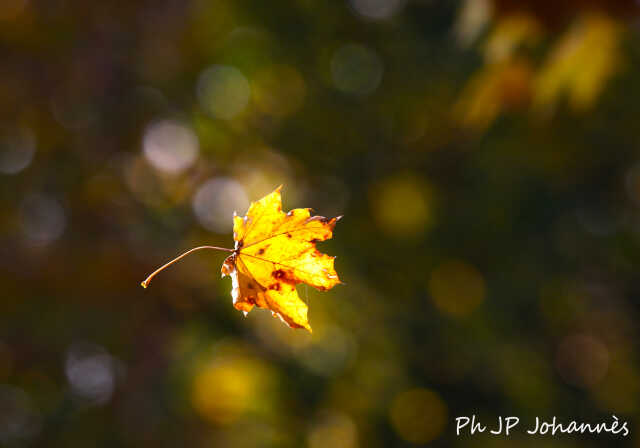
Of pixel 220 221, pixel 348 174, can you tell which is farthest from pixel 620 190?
pixel 220 221

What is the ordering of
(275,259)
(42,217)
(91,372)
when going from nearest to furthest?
(275,259) < (42,217) < (91,372)

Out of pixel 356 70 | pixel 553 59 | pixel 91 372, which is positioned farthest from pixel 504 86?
pixel 91 372

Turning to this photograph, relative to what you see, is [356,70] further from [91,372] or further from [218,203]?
[91,372]

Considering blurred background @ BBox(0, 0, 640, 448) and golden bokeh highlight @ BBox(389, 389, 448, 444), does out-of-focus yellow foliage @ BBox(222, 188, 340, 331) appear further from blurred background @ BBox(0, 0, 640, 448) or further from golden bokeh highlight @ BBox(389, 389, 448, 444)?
golden bokeh highlight @ BBox(389, 389, 448, 444)

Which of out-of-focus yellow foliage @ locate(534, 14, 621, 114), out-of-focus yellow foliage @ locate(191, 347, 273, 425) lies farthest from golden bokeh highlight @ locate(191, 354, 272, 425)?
out-of-focus yellow foliage @ locate(534, 14, 621, 114)

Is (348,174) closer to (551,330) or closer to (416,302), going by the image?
(416,302)
